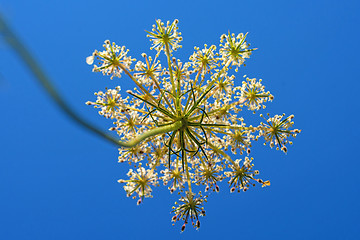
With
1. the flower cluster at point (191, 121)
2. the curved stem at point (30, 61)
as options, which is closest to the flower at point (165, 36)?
the flower cluster at point (191, 121)

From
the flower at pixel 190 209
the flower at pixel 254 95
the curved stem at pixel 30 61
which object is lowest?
the curved stem at pixel 30 61

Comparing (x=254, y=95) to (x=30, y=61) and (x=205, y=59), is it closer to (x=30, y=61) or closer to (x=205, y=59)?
(x=205, y=59)

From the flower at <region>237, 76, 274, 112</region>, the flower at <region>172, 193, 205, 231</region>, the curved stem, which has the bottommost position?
the curved stem

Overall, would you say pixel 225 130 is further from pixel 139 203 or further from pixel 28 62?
pixel 28 62

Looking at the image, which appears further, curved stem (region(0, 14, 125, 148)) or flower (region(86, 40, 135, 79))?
flower (region(86, 40, 135, 79))

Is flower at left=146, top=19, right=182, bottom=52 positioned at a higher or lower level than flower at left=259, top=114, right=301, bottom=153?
higher

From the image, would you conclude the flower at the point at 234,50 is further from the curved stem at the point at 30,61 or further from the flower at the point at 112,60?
the curved stem at the point at 30,61

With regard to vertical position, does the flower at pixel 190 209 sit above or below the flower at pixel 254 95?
below

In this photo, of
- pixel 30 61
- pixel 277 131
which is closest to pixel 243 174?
pixel 277 131

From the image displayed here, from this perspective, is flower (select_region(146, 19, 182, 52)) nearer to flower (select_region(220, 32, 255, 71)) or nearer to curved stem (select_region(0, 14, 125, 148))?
flower (select_region(220, 32, 255, 71))

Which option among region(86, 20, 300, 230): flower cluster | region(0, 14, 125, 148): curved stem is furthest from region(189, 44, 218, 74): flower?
region(0, 14, 125, 148): curved stem

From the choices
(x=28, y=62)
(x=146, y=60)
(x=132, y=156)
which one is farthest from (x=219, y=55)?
(x=28, y=62)
